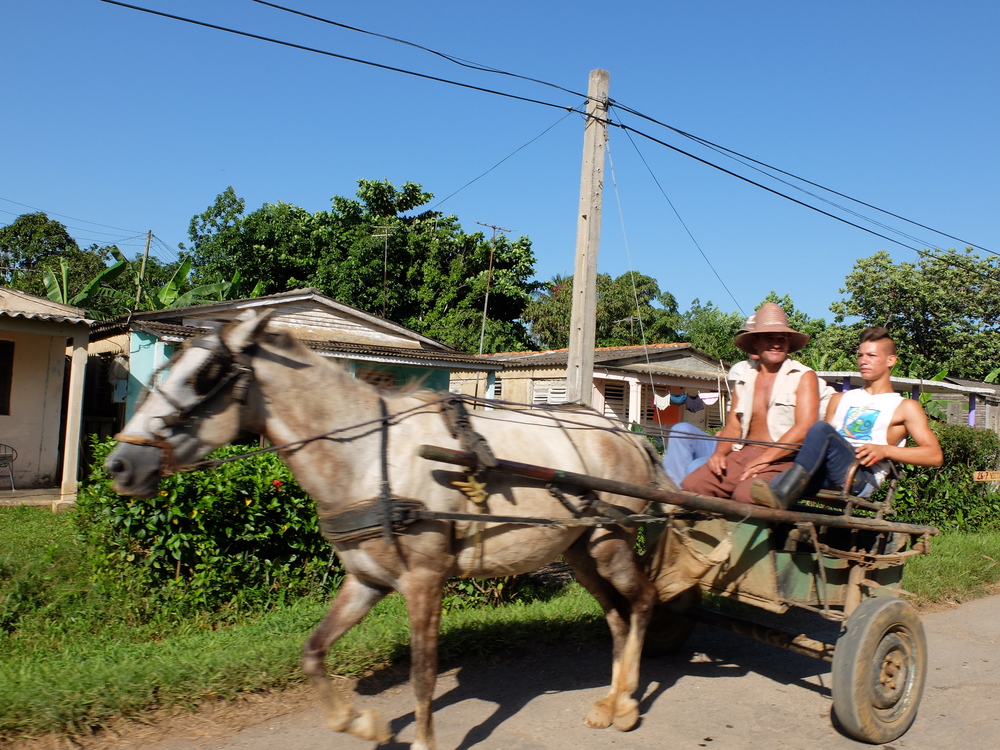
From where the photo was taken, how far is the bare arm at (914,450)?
440cm

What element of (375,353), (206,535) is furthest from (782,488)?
(375,353)

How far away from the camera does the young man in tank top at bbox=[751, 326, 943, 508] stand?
13.7 feet

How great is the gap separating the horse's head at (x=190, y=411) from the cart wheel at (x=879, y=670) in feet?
11.0

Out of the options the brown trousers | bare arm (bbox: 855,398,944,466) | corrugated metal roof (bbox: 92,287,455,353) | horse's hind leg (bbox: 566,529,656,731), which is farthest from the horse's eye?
corrugated metal roof (bbox: 92,287,455,353)

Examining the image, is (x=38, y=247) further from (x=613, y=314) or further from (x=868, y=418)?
(x=868, y=418)

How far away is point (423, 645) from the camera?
11.4ft

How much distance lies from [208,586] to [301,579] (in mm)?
675

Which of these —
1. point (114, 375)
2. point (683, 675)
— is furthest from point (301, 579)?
point (114, 375)

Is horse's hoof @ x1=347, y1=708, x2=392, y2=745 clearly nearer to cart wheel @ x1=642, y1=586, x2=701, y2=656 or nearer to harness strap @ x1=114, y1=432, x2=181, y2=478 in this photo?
harness strap @ x1=114, y1=432, x2=181, y2=478

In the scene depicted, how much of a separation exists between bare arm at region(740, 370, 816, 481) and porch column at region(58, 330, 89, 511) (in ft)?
30.7

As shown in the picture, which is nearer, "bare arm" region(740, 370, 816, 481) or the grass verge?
the grass verge

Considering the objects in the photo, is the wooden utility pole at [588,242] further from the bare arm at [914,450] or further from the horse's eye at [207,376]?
the horse's eye at [207,376]

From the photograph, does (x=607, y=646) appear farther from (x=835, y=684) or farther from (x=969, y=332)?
(x=969, y=332)

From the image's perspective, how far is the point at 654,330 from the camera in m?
33.7
